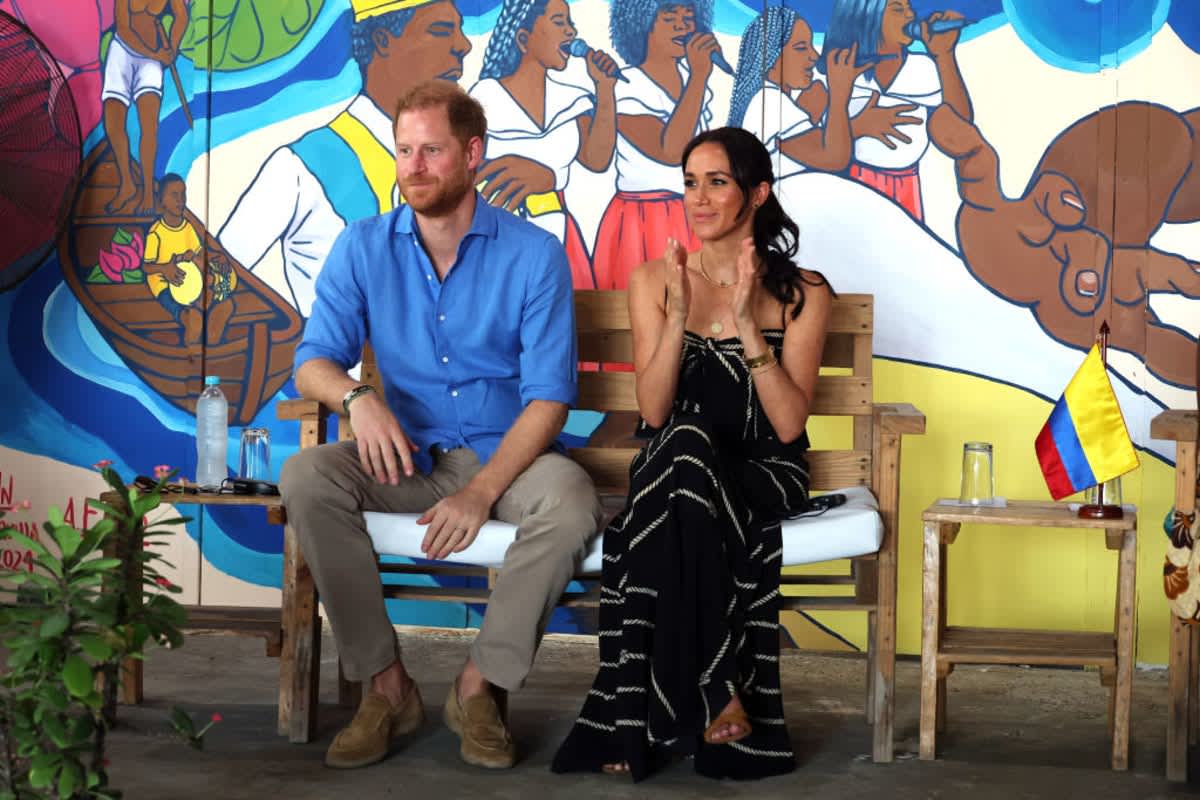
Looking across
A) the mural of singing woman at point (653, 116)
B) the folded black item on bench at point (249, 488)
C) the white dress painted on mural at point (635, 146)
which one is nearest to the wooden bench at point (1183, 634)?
the mural of singing woman at point (653, 116)

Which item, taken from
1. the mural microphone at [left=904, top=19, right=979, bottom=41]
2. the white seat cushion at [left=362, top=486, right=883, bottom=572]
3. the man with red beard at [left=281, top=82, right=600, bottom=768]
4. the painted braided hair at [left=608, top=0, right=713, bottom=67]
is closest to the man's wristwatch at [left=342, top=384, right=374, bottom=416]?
the man with red beard at [left=281, top=82, right=600, bottom=768]

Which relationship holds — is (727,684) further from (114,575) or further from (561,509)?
(114,575)

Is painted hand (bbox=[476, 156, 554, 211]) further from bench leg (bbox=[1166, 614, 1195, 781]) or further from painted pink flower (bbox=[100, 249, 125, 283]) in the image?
bench leg (bbox=[1166, 614, 1195, 781])

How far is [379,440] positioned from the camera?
10.6 feet

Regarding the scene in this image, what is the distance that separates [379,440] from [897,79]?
201cm

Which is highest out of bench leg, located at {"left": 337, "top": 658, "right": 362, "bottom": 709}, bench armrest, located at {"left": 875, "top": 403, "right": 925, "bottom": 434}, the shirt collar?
the shirt collar

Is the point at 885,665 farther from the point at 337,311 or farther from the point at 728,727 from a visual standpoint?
the point at 337,311

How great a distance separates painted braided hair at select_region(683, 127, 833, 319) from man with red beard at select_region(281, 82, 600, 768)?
49 centimetres

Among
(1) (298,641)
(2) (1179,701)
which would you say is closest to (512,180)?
(1) (298,641)

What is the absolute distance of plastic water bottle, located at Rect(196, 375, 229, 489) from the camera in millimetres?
3828

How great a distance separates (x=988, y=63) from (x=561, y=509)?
207 centimetres

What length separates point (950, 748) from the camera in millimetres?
3225

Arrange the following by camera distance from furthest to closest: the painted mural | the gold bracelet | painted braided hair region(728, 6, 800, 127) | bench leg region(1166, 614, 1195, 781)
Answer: painted braided hair region(728, 6, 800, 127)
the painted mural
the gold bracelet
bench leg region(1166, 614, 1195, 781)

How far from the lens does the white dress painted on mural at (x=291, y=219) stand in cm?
446
